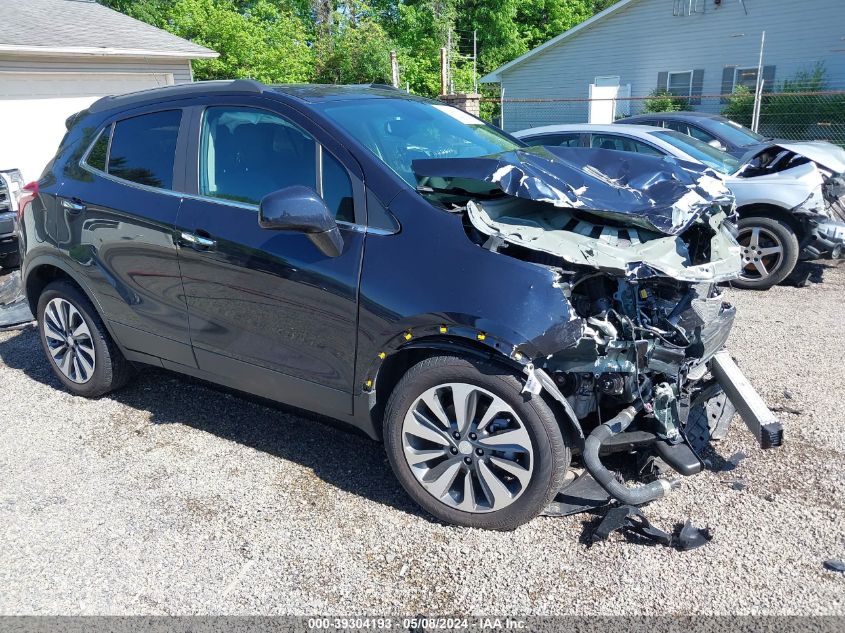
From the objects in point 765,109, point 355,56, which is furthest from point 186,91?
point 355,56

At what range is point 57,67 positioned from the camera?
13992 millimetres

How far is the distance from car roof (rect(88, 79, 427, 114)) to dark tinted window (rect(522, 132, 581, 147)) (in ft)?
14.7

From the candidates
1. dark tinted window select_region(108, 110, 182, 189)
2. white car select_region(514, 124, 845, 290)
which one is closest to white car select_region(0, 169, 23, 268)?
dark tinted window select_region(108, 110, 182, 189)

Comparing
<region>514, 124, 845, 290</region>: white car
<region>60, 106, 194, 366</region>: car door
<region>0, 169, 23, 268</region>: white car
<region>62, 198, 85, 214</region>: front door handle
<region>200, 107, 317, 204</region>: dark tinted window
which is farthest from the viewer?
<region>0, 169, 23, 268</region>: white car

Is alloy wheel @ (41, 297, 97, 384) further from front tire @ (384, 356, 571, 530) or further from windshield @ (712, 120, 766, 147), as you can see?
windshield @ (712, 120, 766, 147)

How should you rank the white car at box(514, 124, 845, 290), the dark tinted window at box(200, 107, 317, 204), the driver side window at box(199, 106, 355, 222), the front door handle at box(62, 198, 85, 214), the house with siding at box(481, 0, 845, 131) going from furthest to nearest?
the house with siding at box(481, 0, 845, 131) < the white car at box(514, 124, 845, 290) < the front door handle at box(62, 198, 85, 214) < the dark tinted window at box(200, 107, 317, 204) < the driver side window at box(199, 106, 355, 222)

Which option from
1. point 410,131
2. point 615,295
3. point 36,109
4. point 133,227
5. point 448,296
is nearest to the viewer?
point 448,296

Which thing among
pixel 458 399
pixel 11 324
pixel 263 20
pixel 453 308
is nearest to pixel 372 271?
pixel 453 308

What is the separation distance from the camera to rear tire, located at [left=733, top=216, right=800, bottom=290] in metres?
6.91

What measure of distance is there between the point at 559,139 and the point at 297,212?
625cm

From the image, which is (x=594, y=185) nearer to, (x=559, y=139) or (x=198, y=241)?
(x=198, y=241)

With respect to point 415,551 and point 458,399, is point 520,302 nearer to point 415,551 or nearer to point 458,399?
point 458,399

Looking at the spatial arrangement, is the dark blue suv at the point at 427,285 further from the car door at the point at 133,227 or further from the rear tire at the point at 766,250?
the rear tire at the point at 766,250

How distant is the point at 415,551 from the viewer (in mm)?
3102
